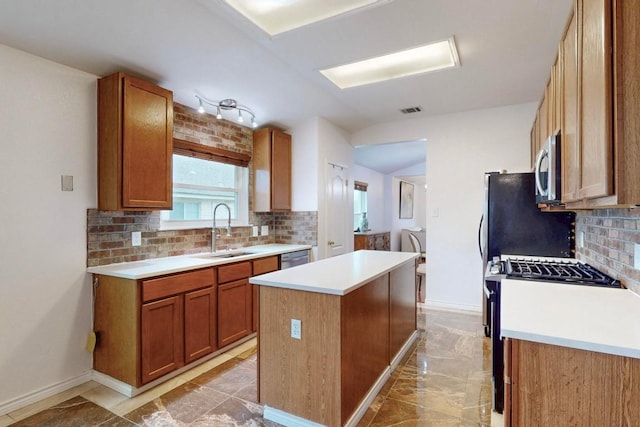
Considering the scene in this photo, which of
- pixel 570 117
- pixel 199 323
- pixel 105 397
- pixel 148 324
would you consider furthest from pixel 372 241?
pixel 570 117

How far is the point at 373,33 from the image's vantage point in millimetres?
2439

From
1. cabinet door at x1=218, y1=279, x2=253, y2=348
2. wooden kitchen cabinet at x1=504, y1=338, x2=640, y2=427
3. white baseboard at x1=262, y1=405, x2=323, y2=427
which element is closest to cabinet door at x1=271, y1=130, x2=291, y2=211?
cabinet door at x1=218, y1=279, x2=253, y2=348

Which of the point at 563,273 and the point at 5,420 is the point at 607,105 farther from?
the point at 5,420

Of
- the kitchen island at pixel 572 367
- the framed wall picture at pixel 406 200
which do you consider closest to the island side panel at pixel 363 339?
the kitchen island at pixel 572 367

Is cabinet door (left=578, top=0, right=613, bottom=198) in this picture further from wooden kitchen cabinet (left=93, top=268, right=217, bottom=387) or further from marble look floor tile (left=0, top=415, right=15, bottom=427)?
marble look floor tile (left=0, top=415, right=15, bottom=427)

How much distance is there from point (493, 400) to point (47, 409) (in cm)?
286

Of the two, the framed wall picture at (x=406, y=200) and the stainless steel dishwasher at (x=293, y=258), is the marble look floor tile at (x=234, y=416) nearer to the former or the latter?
the stainless steel dishwasher at (x=293, y=258)

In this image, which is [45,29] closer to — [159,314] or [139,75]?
[139,75]

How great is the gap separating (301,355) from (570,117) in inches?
71.0

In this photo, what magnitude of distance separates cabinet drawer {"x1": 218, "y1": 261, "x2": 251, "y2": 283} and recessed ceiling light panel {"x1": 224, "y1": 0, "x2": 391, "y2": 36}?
1.98 m

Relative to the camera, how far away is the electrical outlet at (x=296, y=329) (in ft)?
6.16

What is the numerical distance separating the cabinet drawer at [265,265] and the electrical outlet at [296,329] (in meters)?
1.50

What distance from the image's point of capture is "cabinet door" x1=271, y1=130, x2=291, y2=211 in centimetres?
409

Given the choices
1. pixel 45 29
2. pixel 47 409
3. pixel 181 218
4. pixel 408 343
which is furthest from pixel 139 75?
pixel 408 343
